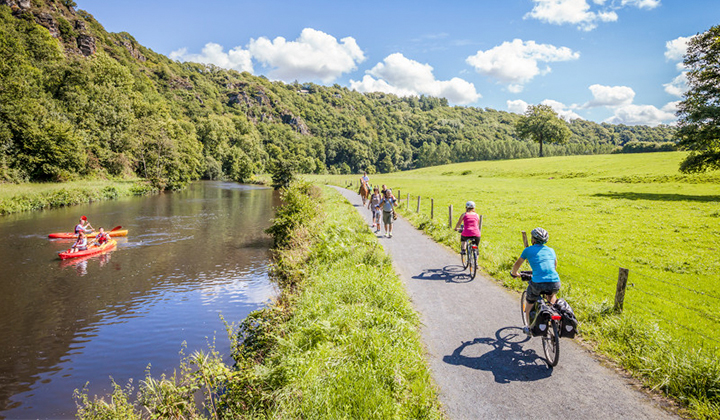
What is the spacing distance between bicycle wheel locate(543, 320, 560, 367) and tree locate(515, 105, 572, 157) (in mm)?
111747

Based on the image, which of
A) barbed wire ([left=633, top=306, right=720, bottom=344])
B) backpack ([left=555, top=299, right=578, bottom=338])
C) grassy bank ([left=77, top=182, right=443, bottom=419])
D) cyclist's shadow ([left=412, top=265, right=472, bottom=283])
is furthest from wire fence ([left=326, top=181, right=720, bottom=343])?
grassy bank ([left=77, top=182, right=443, bottom=419])

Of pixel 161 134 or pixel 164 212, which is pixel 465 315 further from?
pixel 161 134

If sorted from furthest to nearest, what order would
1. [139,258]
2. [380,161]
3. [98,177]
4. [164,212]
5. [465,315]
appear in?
[380,161], [98,177], [164,212], [139,258], [465,315]

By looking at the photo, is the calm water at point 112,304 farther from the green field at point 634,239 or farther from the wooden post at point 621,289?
the green field at point 634,239

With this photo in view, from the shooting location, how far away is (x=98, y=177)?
173 feet

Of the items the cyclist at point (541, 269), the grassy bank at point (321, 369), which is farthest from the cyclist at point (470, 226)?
the cyclist at point (541, 269)

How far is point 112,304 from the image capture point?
1287 cm

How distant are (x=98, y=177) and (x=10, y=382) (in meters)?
54.9

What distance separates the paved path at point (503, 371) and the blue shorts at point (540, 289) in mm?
1018

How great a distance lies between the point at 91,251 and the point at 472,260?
1927cm

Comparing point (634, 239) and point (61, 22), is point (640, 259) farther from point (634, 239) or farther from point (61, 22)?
point (61, 22)

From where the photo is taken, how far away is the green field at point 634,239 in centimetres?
909

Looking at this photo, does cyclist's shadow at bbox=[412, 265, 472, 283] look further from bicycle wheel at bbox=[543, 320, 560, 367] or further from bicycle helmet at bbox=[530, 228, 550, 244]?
bicycle helmet at bbox=[530, 228, 550, 244]

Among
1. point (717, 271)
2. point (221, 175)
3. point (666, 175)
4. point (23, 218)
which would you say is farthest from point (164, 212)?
point (221, 175)
